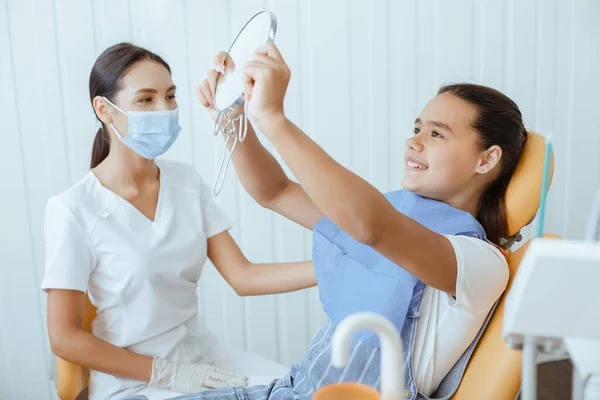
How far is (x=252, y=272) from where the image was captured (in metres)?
1.81

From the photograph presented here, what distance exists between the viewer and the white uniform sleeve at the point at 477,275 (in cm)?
111

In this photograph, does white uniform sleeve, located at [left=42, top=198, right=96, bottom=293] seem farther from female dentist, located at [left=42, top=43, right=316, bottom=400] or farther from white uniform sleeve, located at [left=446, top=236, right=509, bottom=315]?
white uniform sleeve, located at [left=446, top=236, right=509, bottom=315]

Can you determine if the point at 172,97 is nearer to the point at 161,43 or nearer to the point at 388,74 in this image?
the point at 161,43

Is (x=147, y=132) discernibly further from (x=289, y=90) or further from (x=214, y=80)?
(x=289, y=90)

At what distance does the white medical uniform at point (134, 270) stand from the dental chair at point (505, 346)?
6.5 inches

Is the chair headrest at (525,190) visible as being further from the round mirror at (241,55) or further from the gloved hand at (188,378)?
the gloved hand at (188,378)

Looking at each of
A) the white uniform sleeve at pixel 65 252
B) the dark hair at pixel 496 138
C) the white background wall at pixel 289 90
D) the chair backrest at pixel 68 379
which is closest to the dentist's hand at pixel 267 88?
the dark hair at pixel 496 138

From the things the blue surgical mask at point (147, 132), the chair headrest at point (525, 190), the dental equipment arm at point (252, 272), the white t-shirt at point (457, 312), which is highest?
the blue surgical mask at point (147, 132)

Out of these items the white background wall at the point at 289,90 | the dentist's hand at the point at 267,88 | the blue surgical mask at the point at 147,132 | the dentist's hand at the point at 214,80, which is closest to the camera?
the dentist's hand at the point at 267,88

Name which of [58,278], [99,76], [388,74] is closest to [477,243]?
[58,278]

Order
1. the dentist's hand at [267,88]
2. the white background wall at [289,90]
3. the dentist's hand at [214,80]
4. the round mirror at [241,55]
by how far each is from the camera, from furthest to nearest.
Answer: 1. the white background wall at [289,90]
2. the dentist's hand at [214,80]
3. the round mirror at [241,55]
4. the dentist's hand at [267,88]

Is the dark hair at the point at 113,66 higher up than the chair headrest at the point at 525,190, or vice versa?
the dark hair at the point at 113,66

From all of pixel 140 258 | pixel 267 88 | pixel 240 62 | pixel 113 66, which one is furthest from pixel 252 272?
pixel 267 88

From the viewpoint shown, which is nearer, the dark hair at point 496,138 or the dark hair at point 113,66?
the dark hair at point 496,138
